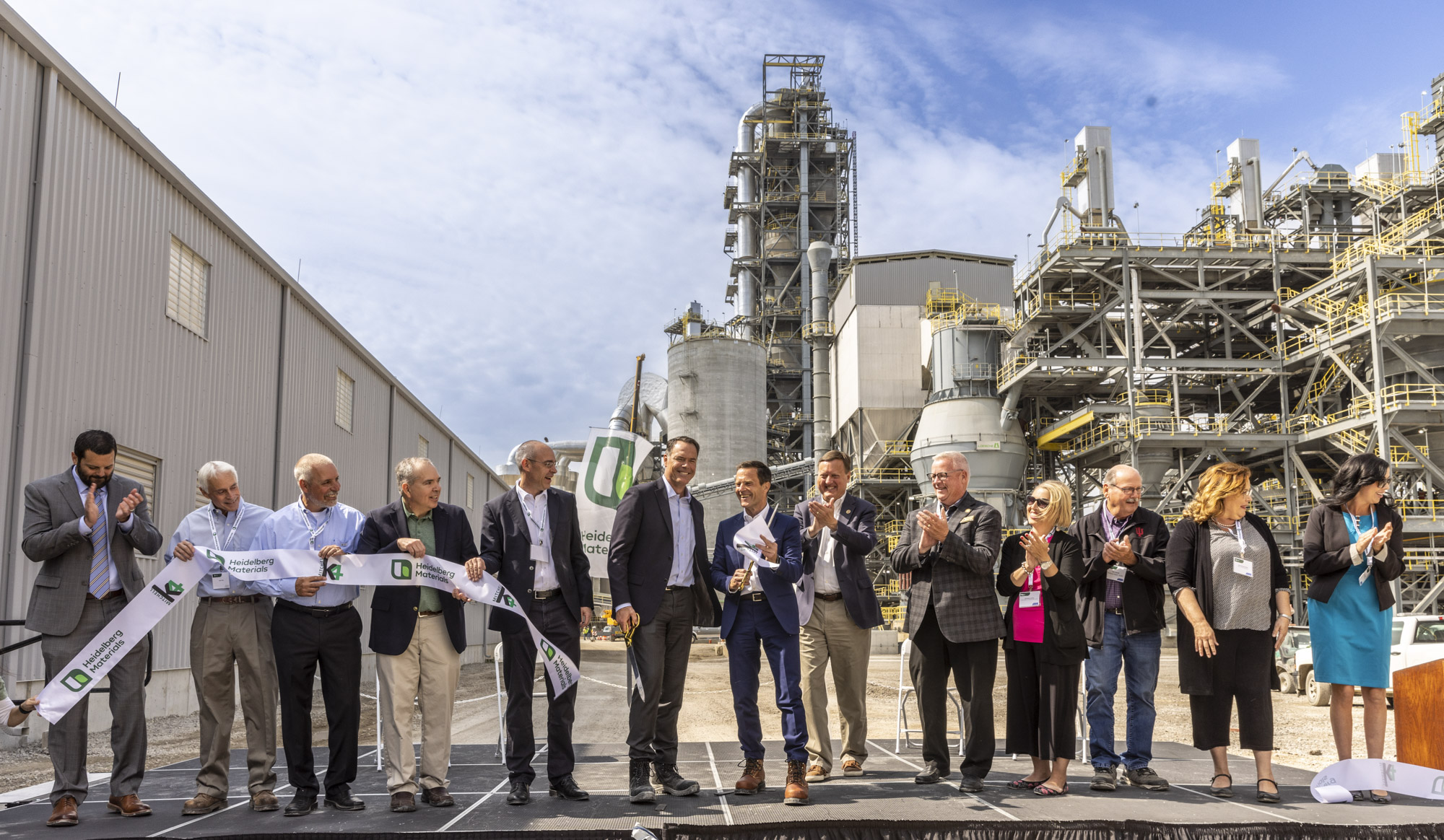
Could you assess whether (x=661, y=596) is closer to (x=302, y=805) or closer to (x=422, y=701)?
(x=422, y=701)

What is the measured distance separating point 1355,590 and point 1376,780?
1.11m

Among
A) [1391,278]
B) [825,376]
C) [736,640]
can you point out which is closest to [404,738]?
[736,640]

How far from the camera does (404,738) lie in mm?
5898

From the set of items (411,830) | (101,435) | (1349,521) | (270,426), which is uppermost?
(270,426)

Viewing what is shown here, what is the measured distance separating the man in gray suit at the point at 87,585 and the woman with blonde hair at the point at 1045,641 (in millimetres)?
5071

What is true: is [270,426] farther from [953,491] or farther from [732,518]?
[953,491]

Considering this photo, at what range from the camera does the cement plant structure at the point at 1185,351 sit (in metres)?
30.3

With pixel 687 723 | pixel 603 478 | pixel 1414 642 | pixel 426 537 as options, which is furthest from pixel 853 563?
pixel 1414 642

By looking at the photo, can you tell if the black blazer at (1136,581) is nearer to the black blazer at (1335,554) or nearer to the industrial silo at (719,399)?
the black blazer at (1335,554)

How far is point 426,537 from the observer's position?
6199mm

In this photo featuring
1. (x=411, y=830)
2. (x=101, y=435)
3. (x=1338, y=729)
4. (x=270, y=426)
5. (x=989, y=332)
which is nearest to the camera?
(x=411, y=830)

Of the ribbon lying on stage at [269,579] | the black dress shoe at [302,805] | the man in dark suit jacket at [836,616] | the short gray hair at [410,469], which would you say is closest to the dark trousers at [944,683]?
the man in dark suit jacket at [836,616]

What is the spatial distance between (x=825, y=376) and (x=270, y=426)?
34.8 meters

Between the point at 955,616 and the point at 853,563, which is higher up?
the point at 853,563
